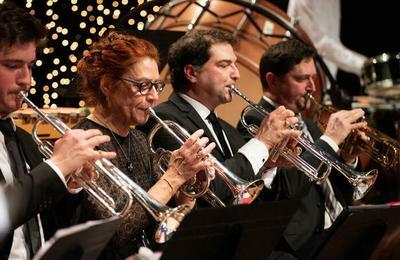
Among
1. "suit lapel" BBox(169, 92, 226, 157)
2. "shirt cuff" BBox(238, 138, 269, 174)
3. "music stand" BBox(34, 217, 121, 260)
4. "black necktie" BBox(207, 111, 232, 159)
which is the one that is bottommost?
"black necktie" BBox(207, 111, 232, 159)

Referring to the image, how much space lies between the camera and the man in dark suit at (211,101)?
4508 mm

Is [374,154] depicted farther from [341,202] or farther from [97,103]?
[97,103]

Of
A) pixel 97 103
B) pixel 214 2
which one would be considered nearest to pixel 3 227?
pixel 97 103

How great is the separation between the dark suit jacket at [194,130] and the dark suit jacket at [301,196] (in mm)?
290

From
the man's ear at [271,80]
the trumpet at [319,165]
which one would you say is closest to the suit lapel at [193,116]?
the trumpet at [319,165]

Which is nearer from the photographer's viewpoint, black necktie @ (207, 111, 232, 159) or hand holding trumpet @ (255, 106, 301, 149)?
hand holding trumpet @ (255, 106, 301, 149)

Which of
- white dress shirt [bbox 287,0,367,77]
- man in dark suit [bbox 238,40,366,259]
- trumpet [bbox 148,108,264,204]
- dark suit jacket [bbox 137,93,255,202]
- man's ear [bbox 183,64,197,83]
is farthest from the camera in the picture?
white dress shirt [bbox 287,0,367,77]

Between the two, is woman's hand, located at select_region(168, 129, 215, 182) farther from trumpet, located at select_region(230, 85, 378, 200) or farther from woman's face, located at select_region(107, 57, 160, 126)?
trumpet, located at select_region(230, 85, 378, 200)

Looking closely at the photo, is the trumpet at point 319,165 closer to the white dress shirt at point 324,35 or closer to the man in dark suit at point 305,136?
the man in dark suit at point 305,136

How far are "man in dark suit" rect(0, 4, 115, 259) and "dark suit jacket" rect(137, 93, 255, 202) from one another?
0.89m

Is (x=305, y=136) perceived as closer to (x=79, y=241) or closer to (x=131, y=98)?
(x=131, y=98)

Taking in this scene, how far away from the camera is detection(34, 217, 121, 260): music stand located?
8.70 ft

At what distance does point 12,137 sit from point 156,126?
850 millimetres

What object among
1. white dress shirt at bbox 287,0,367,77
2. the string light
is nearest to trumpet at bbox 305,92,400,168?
the string light
